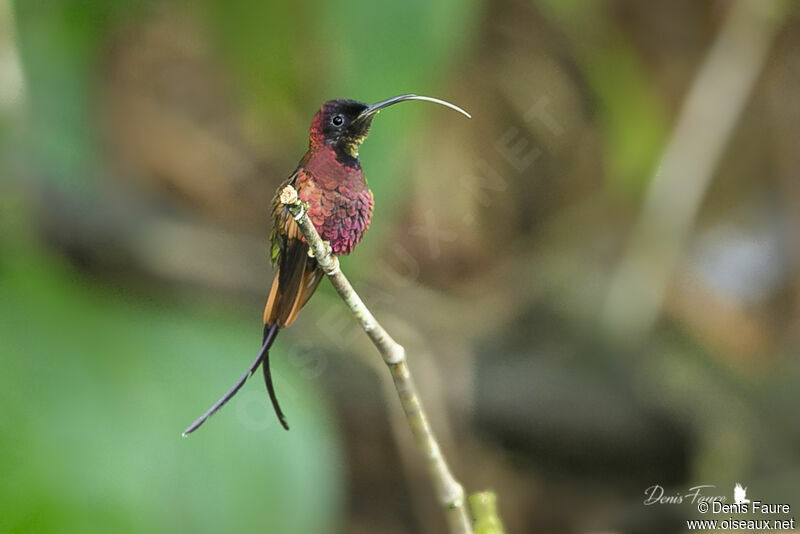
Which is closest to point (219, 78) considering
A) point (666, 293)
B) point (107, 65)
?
point (107, 65)

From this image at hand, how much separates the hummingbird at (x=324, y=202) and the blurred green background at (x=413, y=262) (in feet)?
0.59

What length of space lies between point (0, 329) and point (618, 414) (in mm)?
650

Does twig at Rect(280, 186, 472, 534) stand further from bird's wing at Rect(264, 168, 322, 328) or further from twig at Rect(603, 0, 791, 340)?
twig at Rect(603, 0, 791, 340)

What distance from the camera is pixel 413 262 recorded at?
82cm

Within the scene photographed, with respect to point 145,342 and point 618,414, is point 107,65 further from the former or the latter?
point 618,414

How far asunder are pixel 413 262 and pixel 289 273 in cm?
45

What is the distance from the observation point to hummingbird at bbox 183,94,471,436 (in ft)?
1.15

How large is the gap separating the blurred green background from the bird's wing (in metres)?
0.18

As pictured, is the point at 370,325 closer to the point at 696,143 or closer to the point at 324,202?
the point at 324,202

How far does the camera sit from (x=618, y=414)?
0.98m

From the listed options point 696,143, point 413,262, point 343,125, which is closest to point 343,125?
point 343,125
